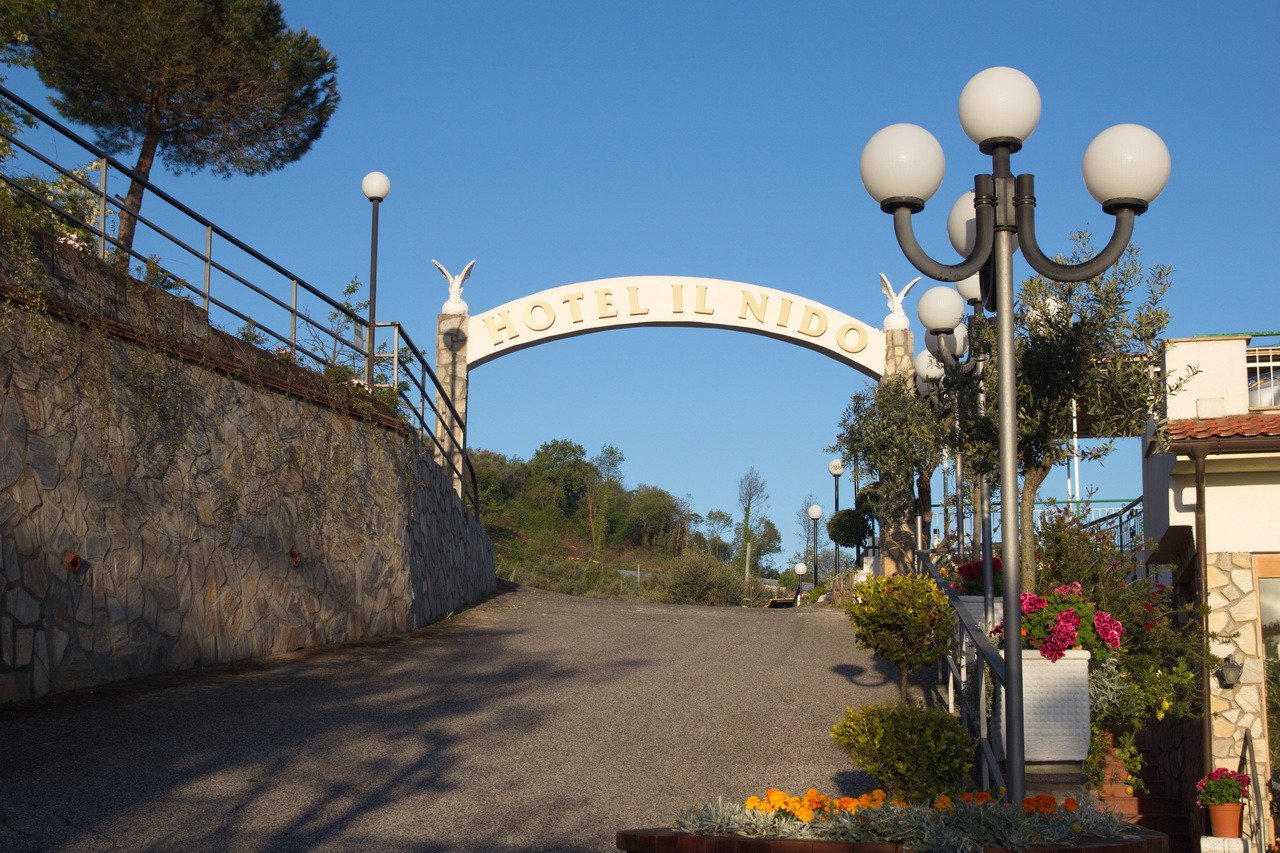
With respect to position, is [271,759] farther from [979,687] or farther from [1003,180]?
[1003,180]

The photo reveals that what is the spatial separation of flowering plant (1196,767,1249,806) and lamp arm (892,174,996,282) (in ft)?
23.7

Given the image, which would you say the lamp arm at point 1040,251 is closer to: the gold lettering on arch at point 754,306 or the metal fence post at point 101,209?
the metal fence post at point 101,209

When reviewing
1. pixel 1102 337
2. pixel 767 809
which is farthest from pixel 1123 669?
pixel 767 809

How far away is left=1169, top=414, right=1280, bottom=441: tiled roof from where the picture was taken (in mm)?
12438

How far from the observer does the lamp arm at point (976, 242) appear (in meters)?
6.50

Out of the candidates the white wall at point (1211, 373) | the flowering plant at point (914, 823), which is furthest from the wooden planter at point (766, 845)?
the white wall at point (1211, 373)

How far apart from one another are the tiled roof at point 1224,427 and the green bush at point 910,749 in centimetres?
619

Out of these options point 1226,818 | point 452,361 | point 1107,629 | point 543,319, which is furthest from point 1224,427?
point 452,361

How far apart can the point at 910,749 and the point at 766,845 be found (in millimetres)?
3310

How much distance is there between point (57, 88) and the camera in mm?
19703

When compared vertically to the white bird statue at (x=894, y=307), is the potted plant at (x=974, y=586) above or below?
below

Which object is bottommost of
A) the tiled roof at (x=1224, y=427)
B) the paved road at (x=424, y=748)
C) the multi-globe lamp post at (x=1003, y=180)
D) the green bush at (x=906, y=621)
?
the paved road at (x=424, y=748)

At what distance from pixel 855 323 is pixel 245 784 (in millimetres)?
17006

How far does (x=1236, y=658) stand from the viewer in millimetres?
12836
